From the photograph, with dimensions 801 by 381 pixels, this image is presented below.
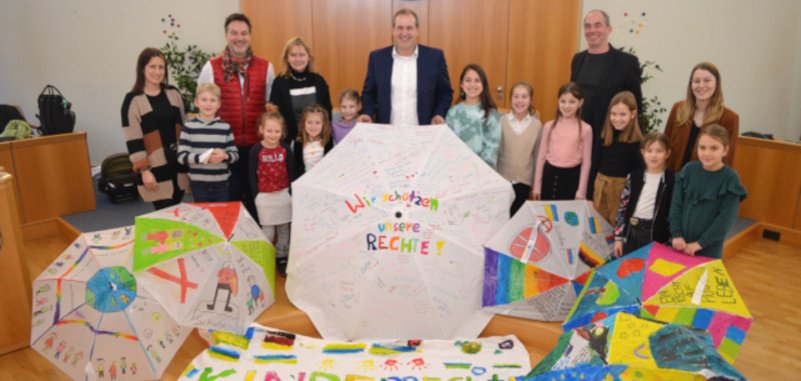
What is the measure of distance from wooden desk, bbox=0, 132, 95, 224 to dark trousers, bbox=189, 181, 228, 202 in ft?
6.77

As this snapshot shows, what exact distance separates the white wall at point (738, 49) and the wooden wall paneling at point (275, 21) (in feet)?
9.99

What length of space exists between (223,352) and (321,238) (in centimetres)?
63

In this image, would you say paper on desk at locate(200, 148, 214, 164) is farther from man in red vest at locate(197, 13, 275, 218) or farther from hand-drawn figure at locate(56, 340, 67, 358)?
hand-drawn figure at locate(56, 340, 67, 358)

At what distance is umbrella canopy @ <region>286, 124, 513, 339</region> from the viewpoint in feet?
7.57

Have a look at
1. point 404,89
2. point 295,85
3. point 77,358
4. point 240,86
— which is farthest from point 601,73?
point 77,358

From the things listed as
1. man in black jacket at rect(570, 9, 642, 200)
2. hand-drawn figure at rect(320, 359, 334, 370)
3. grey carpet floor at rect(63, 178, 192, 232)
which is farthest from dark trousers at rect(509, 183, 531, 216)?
grey carpet floor at rect(63, 178, 192, 232)

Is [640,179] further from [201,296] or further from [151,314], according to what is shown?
[151,314]

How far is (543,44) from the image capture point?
5340 mm

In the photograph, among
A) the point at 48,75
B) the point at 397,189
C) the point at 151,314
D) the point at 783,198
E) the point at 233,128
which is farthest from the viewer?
the point at 48,75

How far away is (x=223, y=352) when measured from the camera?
2375 mm

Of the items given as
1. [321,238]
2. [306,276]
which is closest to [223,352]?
[306,276]

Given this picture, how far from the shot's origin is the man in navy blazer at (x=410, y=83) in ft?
10.4

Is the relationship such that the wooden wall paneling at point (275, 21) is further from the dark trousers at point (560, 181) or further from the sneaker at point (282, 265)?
the dark trousers at point (560, 181)

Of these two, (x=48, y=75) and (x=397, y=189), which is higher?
(x=48, y=75)
